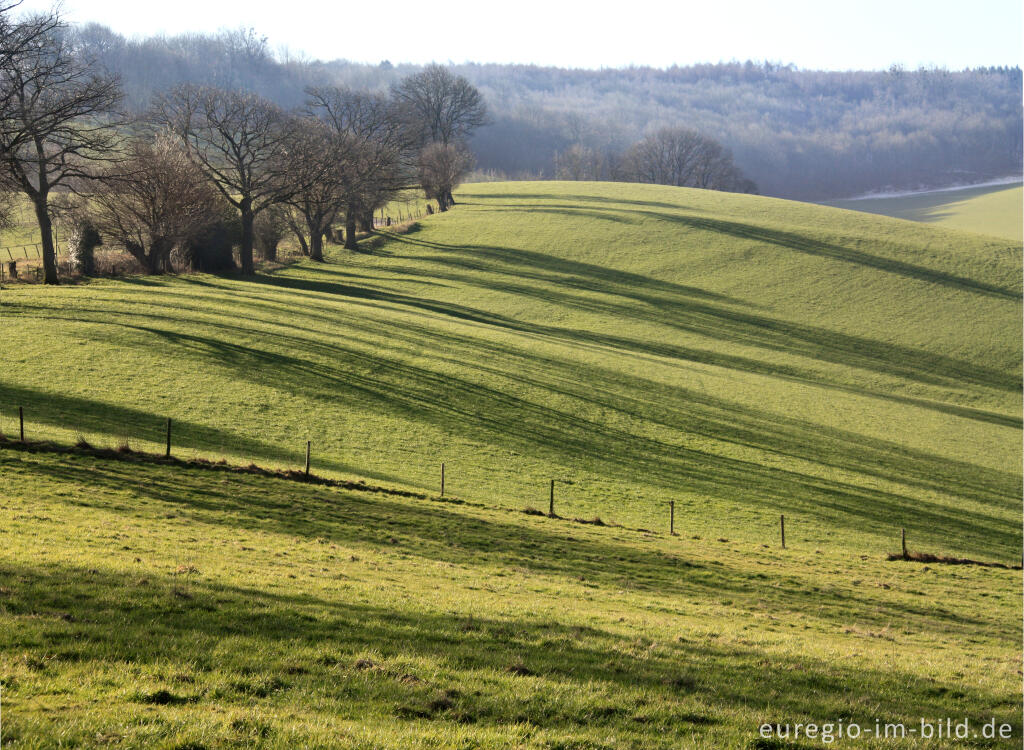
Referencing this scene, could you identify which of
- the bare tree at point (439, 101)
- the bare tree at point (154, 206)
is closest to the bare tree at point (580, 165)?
the bare tree at point (439, 101)

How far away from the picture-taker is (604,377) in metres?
48.9

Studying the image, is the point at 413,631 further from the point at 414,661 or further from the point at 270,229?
the point at 270,229

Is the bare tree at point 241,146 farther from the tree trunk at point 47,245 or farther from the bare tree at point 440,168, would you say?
the bare tree at point 440,168

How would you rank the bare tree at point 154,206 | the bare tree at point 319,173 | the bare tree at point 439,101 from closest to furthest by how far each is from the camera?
the bare tree at point 154,206 → the bare tree at point 319,173 → the bare tree at point 439,101

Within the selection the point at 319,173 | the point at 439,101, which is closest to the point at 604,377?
the point at 319,173

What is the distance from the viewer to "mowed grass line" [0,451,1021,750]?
8773 millimetres

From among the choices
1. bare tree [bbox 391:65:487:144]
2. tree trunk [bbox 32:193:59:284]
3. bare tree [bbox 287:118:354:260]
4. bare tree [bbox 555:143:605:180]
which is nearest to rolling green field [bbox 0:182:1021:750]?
tree trunk [bbox 32:193:59:284]

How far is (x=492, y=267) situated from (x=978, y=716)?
255 ft

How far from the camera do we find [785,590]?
21.3m

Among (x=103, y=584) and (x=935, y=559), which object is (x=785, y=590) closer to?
(x=935, y=559)

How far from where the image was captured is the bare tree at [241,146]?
7206 cm

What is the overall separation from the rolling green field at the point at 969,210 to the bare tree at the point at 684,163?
118 ft

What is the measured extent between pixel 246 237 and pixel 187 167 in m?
8.61

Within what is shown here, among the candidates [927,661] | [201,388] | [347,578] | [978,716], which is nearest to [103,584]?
[347,578]
